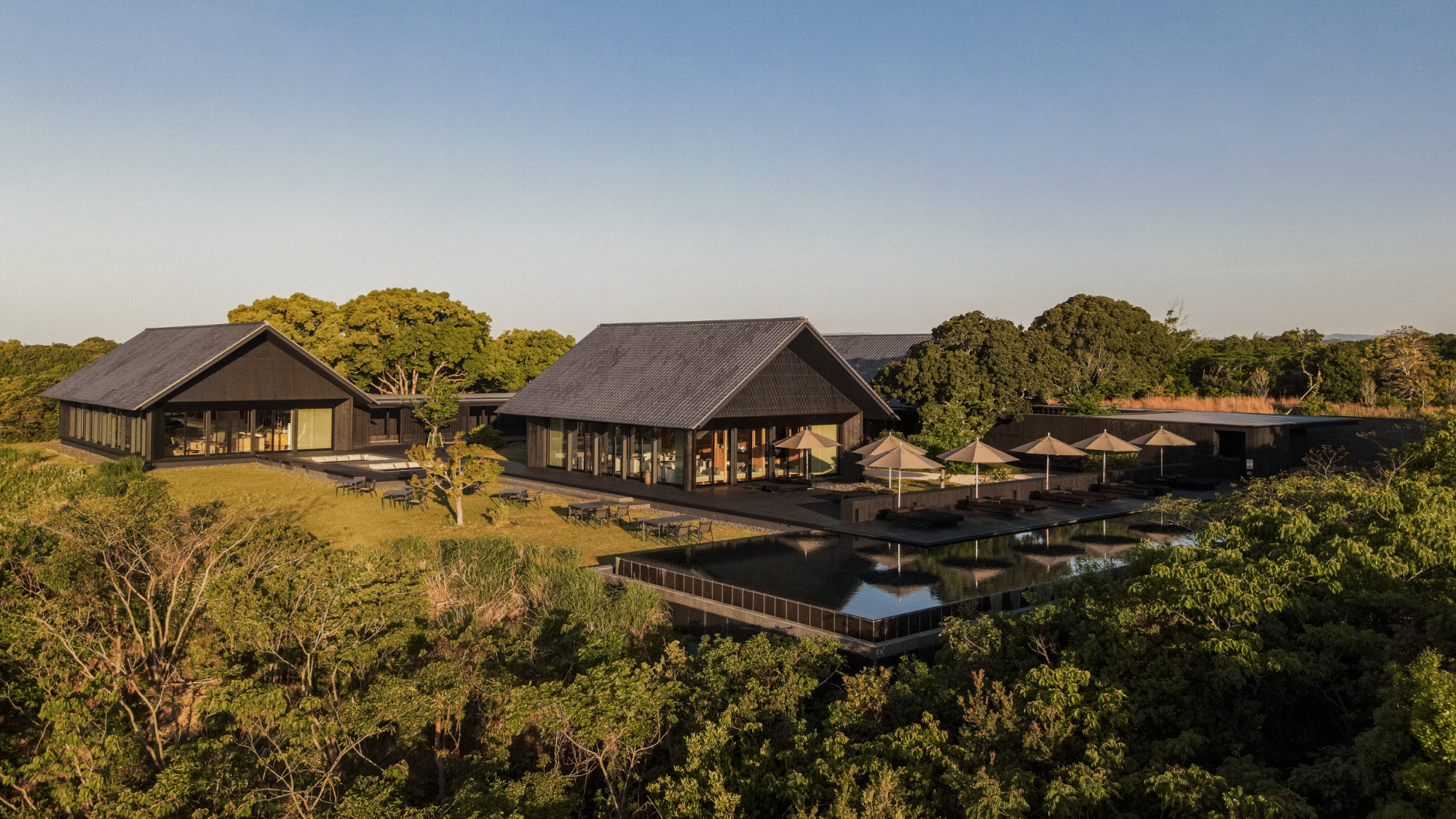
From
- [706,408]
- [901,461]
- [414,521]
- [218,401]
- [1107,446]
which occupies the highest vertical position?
[218,401]

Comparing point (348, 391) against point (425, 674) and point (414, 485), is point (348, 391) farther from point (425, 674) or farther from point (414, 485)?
point (425, 674)

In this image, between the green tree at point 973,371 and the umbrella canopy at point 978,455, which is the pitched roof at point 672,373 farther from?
the umbrella canopy at point 978,455

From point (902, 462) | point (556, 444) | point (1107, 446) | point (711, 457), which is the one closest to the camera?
point (902, 462)

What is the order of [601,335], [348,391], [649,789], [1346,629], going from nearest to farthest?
[1346,629] → [649,789] → [601,335] → [348,391]

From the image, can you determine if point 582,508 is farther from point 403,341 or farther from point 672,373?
point 403,341

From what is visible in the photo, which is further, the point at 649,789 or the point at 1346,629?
the point at 649,789

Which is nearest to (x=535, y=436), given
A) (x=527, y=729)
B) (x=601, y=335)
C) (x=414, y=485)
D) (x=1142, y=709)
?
(x=601, y=335)

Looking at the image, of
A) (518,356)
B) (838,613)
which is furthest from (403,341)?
(838,613)
